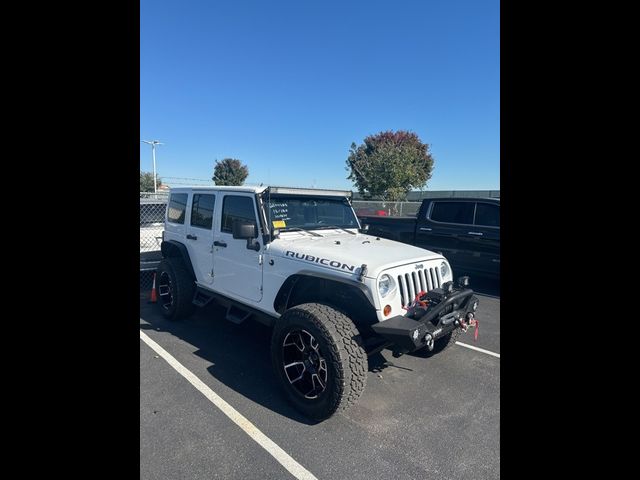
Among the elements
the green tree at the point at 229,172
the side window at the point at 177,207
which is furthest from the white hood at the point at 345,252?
the green tree at the point at 229,172

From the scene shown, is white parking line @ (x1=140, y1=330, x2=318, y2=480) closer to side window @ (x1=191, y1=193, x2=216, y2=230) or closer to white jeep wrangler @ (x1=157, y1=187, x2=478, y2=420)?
white jeep wrangler @ (x1=157, y1=187, x2=478, y2=420)

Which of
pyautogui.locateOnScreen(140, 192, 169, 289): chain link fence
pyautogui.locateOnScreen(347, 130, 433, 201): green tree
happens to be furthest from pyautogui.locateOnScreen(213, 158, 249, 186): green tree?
pyautogui.locateOnScreen(140, 192, 169, 289): chain link fence

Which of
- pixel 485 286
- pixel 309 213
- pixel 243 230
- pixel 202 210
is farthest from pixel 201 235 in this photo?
pixel 485 286

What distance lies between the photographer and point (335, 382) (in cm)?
269

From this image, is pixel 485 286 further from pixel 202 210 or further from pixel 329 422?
pixel 202 210

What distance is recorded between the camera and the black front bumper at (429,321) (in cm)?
260

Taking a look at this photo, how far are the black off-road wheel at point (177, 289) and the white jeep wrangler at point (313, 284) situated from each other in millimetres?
18

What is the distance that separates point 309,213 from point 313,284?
1143 mm

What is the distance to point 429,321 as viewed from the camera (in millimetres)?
2824

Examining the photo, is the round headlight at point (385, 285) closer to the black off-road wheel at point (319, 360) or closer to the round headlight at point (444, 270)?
the black off-road wheel at point (319, 360)

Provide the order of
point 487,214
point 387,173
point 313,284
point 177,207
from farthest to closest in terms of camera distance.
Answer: point 387,173, point 487,214, point 177,207, point 313,284
